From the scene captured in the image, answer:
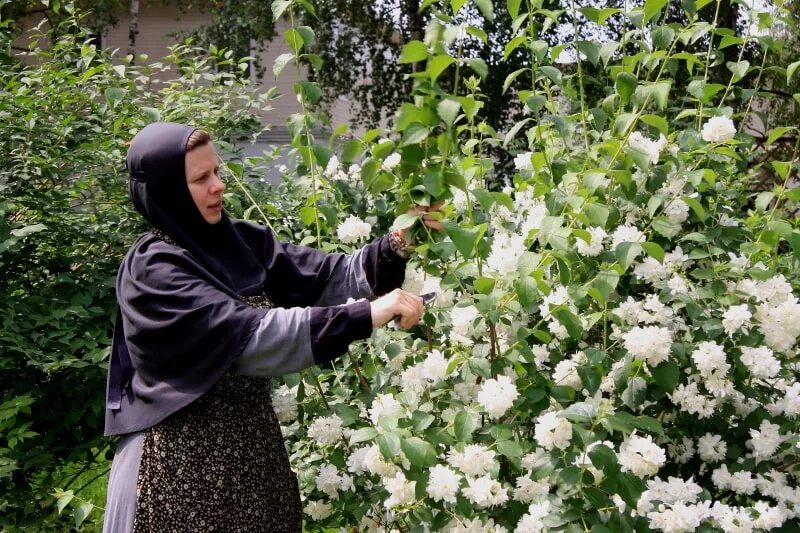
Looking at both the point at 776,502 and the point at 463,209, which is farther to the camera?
the point at 463,209

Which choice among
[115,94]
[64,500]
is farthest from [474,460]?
[115,94]

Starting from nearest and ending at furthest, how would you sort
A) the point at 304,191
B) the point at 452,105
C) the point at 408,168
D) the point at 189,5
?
the point at 452,105, the point at 408,168, the point at 304,191, the point at 189,5

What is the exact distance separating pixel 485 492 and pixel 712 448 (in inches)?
24.9

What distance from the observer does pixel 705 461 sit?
7.35 feet

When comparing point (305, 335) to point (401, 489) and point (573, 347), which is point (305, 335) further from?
point (573, 347)

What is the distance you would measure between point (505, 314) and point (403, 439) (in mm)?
406

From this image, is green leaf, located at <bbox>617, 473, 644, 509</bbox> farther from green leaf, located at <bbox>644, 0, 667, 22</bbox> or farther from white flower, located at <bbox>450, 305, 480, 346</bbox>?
green leaf, located at <bbox>644, 0, 667, 22</bbox>

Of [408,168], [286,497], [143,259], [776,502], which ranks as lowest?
[286,497]

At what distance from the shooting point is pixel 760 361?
6.82 feet

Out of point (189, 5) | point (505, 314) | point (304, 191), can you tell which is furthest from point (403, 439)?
point (189, 5)

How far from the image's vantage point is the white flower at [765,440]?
2098mm

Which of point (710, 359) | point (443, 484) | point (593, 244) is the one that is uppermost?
point (593, 244)

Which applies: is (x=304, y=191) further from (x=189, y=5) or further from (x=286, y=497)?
(x=189, y=5)

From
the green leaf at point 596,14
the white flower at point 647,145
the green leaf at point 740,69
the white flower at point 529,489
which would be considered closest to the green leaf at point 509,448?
the white flower at point 529,489
